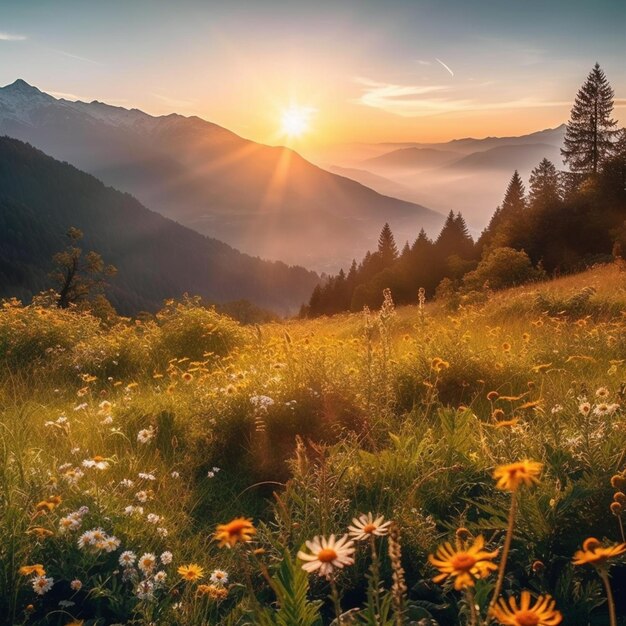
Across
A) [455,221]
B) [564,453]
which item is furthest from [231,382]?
[455,221]

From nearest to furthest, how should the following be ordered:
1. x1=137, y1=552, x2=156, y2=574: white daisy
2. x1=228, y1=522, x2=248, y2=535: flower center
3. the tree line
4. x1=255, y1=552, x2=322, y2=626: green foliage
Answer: x1=228, y1=522, x2=248, y2=535: flower center → x1=255, y1=552, x2=322, y2=626: green foliage → x1=137, y1=552, x2=156, y2=574: white daisy → the tree line

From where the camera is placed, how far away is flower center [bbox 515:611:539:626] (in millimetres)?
1058

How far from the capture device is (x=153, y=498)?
3.02m

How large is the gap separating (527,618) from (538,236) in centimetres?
3703

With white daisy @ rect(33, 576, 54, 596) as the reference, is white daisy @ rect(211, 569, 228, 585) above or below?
below

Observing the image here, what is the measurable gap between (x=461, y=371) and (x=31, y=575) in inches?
156

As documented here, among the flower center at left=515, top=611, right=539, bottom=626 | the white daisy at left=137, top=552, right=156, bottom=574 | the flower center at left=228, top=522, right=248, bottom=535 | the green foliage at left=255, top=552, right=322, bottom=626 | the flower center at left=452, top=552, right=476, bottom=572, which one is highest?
the flower center at left=452, top=552, right=476, bottom=572

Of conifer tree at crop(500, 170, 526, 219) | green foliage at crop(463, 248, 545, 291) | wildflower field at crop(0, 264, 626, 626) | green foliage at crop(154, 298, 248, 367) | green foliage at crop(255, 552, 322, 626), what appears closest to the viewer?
green foliage at crop(255, 552, 322, 626)

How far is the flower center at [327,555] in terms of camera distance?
1.22 metres

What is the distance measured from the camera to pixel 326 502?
211cm

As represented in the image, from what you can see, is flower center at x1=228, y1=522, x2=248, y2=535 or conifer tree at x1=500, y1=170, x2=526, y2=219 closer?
flower center at x1=228, y1=522, x2=248, y2=535

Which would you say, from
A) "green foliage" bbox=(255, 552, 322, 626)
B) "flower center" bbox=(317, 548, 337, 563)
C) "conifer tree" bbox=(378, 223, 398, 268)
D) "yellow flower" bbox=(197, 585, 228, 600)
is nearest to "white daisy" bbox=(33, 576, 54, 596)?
"yellow flower" bbox=(197, 585, 228, 600)

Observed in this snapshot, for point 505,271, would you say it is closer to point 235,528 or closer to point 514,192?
point 235,528

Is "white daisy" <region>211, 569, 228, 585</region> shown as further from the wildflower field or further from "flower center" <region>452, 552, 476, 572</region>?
"flower center" <region>452, 552, 476, 572</region>
